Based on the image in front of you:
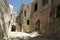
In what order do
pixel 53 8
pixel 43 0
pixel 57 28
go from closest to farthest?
pixel 57 28 → pixel 53 8 → pixel 43 0

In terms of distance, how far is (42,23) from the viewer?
1369 cm

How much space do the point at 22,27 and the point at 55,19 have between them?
10.7 m

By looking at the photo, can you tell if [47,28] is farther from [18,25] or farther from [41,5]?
[18,25]

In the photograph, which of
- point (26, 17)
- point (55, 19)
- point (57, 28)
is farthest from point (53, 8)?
point (26, 17)

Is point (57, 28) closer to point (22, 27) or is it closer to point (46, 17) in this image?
point (46, 17)

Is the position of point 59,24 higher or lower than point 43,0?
lower

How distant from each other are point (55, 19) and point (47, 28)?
3.85ft

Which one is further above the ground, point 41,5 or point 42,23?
point 41,5

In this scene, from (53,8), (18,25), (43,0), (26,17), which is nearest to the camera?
(53,8)

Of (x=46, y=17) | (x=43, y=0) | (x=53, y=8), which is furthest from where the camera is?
(x=43, y=0)

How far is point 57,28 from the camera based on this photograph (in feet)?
35.5

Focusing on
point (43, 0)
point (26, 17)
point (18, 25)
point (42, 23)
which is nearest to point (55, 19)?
point (42, 23)

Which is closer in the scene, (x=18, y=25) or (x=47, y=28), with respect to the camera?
(x=47, y=28)

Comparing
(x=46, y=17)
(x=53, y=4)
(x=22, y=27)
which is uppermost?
(x=53, y=4)
